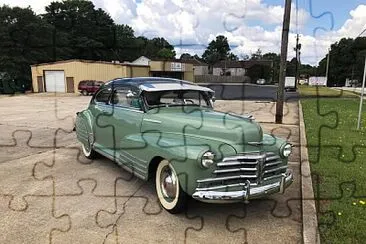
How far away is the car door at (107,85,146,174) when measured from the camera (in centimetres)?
528

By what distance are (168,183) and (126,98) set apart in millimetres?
1866

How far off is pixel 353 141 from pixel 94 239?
7363 mm

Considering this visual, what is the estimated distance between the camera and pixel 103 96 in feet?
22.6

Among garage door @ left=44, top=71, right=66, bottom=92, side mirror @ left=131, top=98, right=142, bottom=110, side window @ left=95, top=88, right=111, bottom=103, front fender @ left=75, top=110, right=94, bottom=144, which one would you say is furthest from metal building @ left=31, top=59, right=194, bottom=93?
side mirror @ left=131, top=98, right=142, bottom=110

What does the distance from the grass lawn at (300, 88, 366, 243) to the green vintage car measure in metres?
0.70

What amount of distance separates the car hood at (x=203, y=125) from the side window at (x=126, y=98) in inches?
14.9

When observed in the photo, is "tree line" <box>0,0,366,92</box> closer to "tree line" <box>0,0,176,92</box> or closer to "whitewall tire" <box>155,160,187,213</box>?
"tree line" <box>0,0,176,92</box>

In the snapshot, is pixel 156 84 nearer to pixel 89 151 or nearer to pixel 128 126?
pixel 128 126

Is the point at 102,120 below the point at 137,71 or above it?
below

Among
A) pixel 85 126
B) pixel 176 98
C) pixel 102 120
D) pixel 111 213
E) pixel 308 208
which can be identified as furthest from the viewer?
pixel 85 126

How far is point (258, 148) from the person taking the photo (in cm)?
447

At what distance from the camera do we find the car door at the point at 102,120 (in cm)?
636
